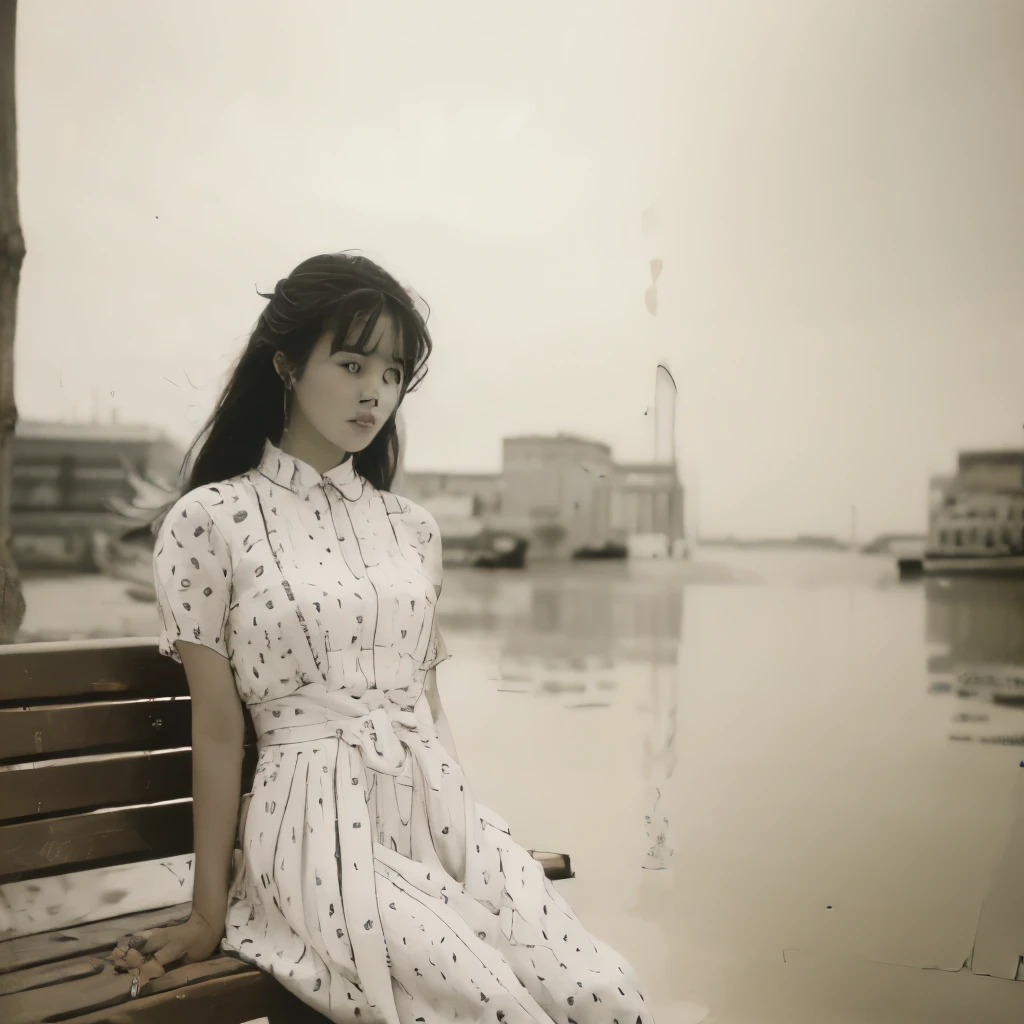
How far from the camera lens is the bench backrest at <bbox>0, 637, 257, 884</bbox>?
1494 mm

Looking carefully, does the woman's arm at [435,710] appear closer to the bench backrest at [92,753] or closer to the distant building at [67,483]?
the bench backrest at [92,753]

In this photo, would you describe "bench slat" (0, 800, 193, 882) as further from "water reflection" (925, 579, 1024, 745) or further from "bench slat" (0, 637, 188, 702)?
"water reflection" (925, 579, 1024, 745)

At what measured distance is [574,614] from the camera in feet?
7.67

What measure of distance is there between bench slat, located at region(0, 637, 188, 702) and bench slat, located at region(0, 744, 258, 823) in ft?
0.34

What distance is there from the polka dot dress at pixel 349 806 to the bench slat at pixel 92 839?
22cm

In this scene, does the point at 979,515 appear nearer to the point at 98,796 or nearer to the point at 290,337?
the point at 290,337

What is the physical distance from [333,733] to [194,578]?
0.29 meters

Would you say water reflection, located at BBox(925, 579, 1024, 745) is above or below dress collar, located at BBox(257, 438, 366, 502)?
below

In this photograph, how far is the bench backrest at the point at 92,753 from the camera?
149 centimetres

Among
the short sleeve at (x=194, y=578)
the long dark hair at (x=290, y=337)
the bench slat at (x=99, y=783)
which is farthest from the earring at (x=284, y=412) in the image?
the bench slat at (x=99, y=783)

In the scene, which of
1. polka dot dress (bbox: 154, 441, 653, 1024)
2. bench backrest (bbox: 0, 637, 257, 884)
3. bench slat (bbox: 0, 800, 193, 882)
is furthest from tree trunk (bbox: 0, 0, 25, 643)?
polka dot dress (bbox: 154, 441, 653, 1024)

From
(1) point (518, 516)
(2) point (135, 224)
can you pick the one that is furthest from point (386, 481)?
(2) point (135, 224)

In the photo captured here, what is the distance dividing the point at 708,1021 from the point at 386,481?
1.37m

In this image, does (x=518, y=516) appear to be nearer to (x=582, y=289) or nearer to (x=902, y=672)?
(x=582, y=289)
